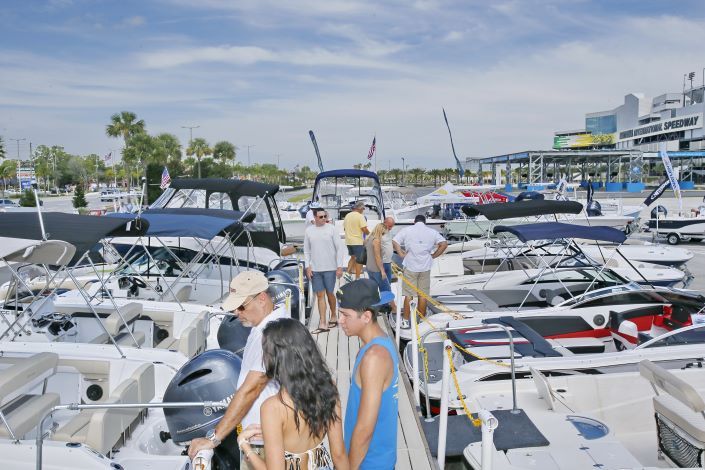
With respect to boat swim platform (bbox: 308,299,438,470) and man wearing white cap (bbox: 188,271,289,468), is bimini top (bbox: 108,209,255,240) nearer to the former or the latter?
boat swim platform (bbox: 308,299,438,470)

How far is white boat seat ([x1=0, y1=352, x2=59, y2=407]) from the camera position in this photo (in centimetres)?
399

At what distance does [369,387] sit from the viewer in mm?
2688

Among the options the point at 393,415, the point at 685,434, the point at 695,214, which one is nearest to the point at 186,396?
the point at 393,415

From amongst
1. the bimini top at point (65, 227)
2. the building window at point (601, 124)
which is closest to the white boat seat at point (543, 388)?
the bimini top at point (65, 227)

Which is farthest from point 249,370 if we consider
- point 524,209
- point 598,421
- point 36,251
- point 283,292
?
point 524,209

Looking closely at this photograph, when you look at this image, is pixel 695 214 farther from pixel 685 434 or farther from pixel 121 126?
pixel 121 126

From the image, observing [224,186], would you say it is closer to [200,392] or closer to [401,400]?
[401,400]

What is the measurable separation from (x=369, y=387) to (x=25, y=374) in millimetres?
2897

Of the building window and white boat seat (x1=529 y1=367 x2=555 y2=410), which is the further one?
the building window

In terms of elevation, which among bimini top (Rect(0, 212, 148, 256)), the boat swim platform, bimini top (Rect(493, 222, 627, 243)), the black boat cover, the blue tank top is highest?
the black boat cover

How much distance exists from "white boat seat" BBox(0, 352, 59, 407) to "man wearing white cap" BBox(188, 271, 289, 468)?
5.52 ft

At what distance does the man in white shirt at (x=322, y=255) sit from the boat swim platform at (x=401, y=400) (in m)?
0.48

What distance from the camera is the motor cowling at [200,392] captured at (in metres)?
4.07

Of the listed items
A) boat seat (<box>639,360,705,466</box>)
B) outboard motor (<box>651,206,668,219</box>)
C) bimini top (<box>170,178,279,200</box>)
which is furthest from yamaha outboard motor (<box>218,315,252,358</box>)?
outboard motor (<box>651,206,668,219</box>)
